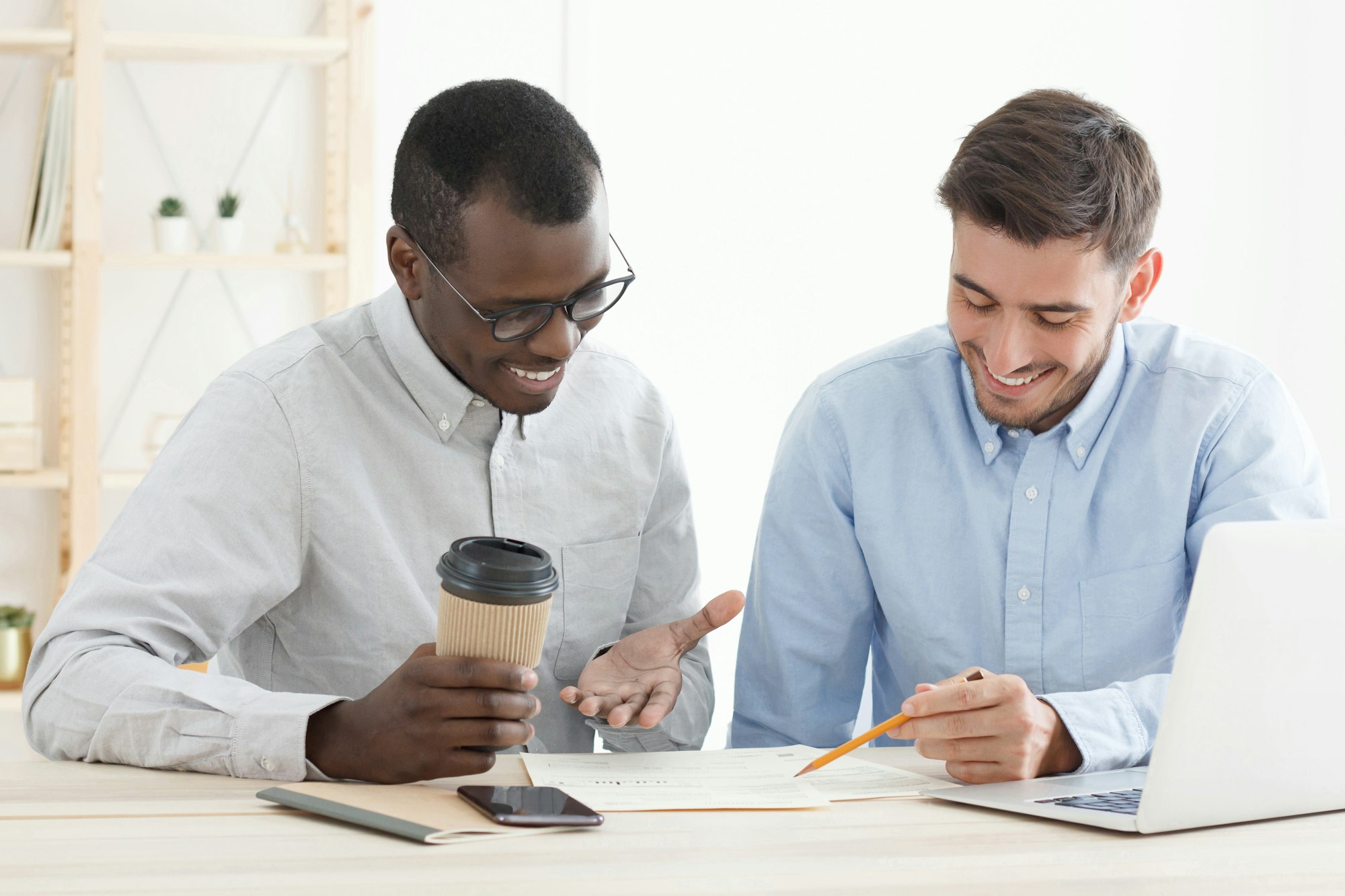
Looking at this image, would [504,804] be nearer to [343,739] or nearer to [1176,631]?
[343,739]

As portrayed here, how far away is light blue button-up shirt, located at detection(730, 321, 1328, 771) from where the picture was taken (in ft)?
5.55

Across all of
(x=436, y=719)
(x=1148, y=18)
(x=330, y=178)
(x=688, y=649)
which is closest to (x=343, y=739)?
(x=436, y=719)

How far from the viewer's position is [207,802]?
Result: 3.57 feet

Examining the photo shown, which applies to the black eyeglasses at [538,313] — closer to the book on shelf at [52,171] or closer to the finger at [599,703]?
the finger at [599,703]

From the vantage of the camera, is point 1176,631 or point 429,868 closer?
point 429,868

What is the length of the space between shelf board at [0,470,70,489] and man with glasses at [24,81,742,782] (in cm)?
152

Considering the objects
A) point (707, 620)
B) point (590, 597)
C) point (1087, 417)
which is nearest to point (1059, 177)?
point (1087, 417)

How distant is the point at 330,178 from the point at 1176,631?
2312mm

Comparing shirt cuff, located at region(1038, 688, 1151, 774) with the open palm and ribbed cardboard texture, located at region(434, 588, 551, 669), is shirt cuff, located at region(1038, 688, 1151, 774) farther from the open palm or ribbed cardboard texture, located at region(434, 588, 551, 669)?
ribbed cardboard texture, located at region(434, 588, 551, 669)

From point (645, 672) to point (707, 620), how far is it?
10 centimetres

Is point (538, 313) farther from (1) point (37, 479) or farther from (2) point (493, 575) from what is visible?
(1) point (37, 479)

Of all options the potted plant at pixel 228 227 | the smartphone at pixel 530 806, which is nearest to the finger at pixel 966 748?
the smartphone at pixel 530 806

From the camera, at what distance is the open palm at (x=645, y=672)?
4.63 ft

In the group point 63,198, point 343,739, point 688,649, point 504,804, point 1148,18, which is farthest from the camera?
point 1148,18
